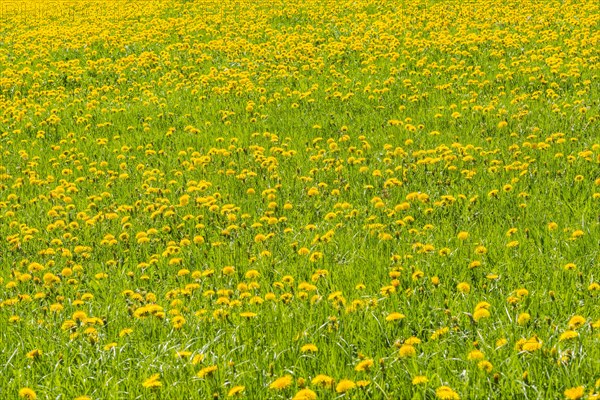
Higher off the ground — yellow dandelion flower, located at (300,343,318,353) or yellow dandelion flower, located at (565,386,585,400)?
yellow dandelion flower, located at (565,386,585,400)

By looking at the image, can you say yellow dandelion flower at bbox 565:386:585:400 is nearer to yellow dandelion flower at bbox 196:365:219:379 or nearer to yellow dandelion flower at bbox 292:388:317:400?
yellow dandelion flower at bbox 292:388:317:400

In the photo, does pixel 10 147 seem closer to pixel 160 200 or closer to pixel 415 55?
pixel 160 200

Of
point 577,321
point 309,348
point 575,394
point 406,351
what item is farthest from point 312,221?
point 575,394

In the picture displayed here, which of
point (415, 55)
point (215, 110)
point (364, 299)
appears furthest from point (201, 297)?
point (415, 55)

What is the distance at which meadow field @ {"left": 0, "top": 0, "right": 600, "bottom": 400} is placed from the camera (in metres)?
3.27

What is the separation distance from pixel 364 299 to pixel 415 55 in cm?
783

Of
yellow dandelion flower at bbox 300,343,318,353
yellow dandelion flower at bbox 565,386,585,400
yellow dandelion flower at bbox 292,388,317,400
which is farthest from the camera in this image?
yellow dandelion flower at bbox 300,343,318,353

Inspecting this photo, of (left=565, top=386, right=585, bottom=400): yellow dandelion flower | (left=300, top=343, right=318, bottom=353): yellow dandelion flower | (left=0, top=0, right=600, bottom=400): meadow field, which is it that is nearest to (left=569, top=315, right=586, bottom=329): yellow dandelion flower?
(left=0, top=0, right=600, bottom=400): meadow field

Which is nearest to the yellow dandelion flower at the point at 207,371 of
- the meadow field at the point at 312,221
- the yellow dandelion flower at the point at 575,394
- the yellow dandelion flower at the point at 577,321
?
the meadow field at the point at 312,221

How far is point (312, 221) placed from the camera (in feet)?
18.5

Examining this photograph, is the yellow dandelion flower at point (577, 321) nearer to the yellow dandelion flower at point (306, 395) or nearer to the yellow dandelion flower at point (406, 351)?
the yellow dandelion flower at point (406, 351)

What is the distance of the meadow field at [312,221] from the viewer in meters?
3.27

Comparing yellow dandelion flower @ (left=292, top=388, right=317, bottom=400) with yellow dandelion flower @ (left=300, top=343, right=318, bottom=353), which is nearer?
yellow dandelion flower @ (left=292, top=388, right=317, bottom=400)

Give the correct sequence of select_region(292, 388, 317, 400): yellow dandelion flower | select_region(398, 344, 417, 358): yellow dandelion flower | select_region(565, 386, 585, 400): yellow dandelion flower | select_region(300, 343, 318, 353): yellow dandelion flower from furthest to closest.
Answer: select_region(300, 343, 318, 353): yellow dandelion flower < select_region(398, 344, 417, 358): yellow dandelion flower < select_region(292, 388, 317, 400): yellow dandelion flower < select_region(565, 386, 585, 400): yellow dandelion flower
